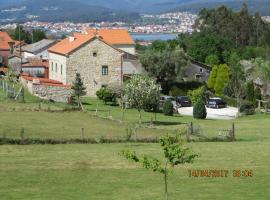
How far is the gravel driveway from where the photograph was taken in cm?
5525

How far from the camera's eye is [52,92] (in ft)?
186

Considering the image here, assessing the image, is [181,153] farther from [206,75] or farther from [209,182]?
[206,75]

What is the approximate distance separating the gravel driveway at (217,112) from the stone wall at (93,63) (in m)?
8.91

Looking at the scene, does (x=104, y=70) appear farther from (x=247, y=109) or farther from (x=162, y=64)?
(x=247, y=109)

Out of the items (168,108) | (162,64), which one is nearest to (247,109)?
(168,108)

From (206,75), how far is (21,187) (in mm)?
66402

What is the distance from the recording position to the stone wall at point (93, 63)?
6450 cm

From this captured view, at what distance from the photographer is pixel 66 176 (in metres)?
23.1

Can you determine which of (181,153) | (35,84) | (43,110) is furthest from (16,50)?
(181,153)

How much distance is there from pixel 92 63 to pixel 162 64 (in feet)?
30.5

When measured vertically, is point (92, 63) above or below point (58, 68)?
above

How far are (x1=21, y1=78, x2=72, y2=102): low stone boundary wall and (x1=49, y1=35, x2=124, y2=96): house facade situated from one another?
7.58 m

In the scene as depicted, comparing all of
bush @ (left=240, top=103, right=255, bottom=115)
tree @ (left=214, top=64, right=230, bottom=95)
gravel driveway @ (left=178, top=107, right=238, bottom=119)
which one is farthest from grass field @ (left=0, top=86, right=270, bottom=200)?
tree @ (left=214, top=64, right=230, bottom=95)

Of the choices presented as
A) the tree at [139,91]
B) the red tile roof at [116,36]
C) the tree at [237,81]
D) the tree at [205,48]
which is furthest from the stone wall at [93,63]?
the tree at [205,48]
